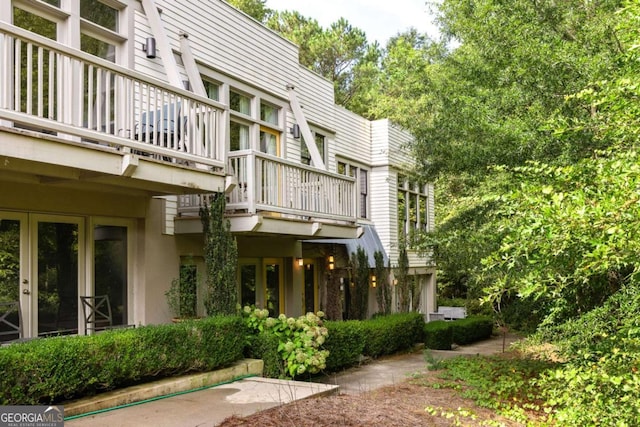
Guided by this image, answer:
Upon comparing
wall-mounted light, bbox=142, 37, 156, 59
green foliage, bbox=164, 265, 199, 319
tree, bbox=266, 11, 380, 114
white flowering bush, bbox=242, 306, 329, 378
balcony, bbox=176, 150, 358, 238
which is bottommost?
white flowering bush, bbox=242, 306, 329, 378

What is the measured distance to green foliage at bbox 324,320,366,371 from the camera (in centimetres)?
992

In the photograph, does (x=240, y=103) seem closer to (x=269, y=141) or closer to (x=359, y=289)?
(x=269, y=141)

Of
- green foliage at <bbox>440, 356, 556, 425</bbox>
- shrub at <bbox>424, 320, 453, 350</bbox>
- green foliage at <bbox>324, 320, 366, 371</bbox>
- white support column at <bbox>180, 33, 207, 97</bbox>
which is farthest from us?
shrub at <bbox>424, 320, 453, 350</bbox>

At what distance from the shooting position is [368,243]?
53.4 feet

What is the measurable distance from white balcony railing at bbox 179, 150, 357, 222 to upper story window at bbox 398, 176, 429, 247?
7.45 meters

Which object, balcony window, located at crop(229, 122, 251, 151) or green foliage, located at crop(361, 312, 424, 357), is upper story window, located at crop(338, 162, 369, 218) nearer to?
green foliage, located at crop(361, 312, 424, 357)

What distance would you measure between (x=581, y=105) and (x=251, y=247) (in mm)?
6516

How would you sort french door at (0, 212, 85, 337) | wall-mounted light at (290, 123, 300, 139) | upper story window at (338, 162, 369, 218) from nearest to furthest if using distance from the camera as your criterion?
french door at (0, 212, 85, 337)
wall-mounted light at (290, 123, 300, 139)
upper story window at (338, 162, 369, 218)

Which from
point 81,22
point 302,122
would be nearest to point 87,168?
point 81,22

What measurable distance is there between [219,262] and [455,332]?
31.8 feet

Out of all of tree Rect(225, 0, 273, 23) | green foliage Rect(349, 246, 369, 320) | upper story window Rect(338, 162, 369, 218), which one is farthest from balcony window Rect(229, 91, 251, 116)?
tree Rect(225, 0, 273, 23)

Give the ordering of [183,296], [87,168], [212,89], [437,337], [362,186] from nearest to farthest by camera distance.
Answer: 1. [87,168]
2. [183,296]
3. [212,89]
4. [437,337]
5. [362,186]

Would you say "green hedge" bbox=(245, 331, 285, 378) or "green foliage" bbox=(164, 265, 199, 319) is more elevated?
"green foliage" bbox=(164, 265, 199, 319)

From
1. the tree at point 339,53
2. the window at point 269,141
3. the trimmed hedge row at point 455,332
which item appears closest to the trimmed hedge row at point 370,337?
the trimmed hedge row at point 455,332
